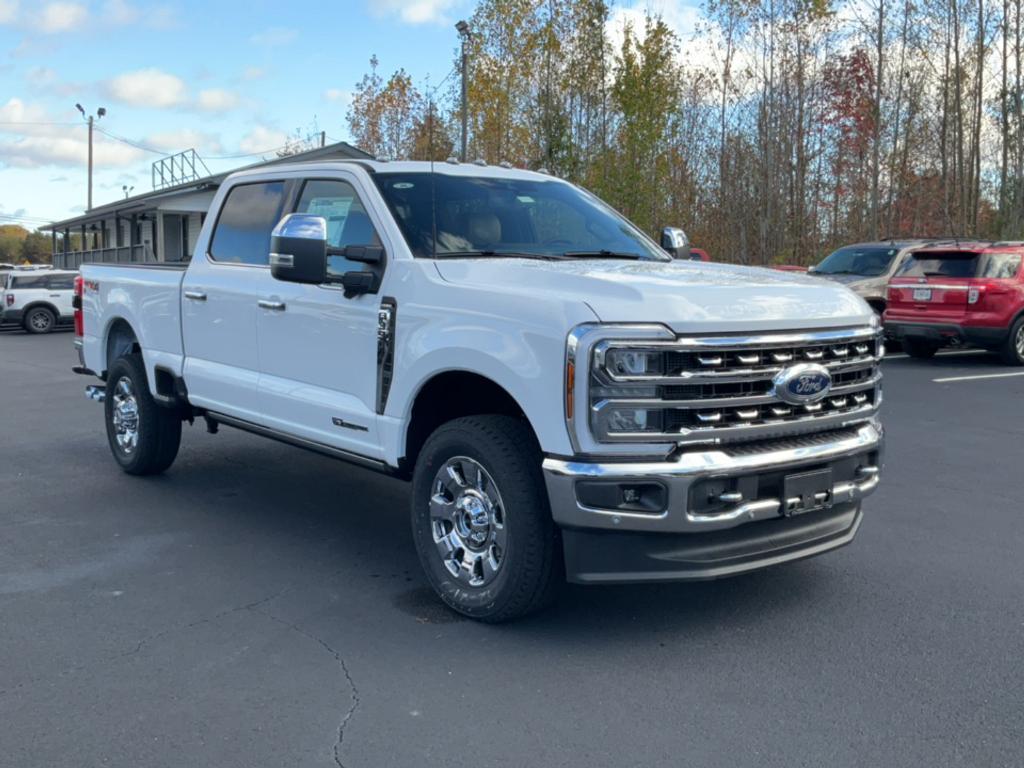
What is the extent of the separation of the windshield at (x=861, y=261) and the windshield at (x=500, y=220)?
38.6 ft

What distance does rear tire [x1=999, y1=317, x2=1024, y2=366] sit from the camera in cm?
1459

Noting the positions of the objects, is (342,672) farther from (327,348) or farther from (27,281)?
(27,281)

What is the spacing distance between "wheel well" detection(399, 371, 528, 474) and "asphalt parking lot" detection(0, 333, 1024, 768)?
717mm

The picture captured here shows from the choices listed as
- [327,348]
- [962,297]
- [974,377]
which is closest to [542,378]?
[327,348]

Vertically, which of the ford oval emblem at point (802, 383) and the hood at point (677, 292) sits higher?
the hood at point (677, 292)

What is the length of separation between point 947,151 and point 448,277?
2973 cm

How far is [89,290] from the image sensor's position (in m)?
8.07

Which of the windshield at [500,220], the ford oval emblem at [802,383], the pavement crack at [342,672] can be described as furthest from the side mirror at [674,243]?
the pavement crack at [342,672]

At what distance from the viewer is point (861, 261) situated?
56.4 feet

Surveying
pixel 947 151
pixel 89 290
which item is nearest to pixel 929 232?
pixel 947 151

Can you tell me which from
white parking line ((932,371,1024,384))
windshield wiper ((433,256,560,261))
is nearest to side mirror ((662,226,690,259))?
windshield wiper ((433,256,560,261))

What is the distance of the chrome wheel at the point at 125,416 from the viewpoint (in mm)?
7496

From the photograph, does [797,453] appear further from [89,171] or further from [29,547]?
[89,171]

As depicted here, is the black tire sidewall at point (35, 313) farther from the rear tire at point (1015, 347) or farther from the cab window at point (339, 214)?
the cab window at point (339, 214)
